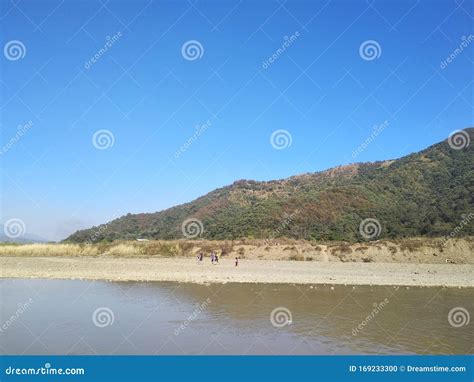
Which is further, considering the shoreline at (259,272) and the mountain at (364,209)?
the mountain at (364,209)

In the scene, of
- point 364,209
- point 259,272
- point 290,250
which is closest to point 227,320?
point 259,272

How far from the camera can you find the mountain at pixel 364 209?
48.2 metres

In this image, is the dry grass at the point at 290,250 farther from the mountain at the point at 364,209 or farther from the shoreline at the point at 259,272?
the mountain at the point at 364,209

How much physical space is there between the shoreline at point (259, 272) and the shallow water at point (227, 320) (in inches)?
107

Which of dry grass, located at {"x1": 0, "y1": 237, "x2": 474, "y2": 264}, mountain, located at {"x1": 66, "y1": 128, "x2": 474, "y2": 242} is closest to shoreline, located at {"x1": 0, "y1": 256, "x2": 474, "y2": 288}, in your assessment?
dry grass, located at {"x1": 0, "y1": 237, "x2": 474, "y2": 264}

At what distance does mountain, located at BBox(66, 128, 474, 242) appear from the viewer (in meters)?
48.2

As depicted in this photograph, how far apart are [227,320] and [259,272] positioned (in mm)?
14040

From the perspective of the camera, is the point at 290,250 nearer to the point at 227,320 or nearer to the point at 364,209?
the point at 364,209

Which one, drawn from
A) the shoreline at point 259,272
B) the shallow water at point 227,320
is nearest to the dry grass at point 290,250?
the shoreline at point 259,272

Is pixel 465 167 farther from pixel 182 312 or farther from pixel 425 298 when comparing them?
pixel 182 312

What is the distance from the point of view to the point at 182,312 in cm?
1602

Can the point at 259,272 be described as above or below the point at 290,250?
below

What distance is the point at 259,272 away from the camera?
28.8m
